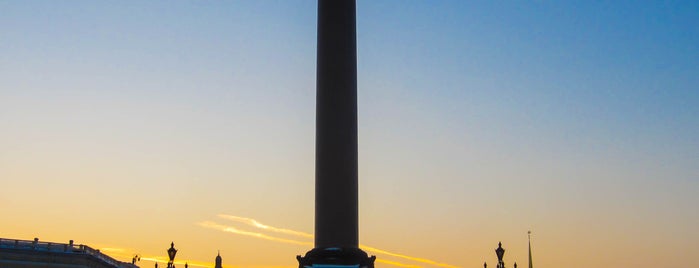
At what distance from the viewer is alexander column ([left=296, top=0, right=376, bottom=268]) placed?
61.6 metres

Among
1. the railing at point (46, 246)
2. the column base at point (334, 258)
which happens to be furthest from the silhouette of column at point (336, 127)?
the railing at point (46, 246)

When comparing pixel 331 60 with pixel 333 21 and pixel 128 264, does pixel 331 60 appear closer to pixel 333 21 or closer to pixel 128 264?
pixel 333 21

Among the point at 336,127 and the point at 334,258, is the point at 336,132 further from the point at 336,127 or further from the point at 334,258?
the point at 334,258

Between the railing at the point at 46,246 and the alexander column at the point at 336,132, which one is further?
the railing at the point at 46,246

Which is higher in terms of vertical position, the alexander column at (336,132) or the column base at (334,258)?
the alexander column at (336,132)

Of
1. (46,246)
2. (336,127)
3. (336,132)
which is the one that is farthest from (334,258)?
(46,246)

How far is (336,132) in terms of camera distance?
64.1 meters

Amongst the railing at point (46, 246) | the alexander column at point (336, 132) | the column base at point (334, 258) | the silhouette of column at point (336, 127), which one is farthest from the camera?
the railing at point (46, 246)

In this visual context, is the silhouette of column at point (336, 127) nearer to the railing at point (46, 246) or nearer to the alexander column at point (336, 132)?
the alexander column at point (336, 132)

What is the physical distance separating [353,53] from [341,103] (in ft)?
15.6

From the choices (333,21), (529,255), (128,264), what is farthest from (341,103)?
(128,264)

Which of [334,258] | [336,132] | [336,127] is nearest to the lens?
[334,258]

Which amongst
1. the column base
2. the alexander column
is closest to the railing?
the alexander column

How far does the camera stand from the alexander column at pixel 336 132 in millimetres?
61562
